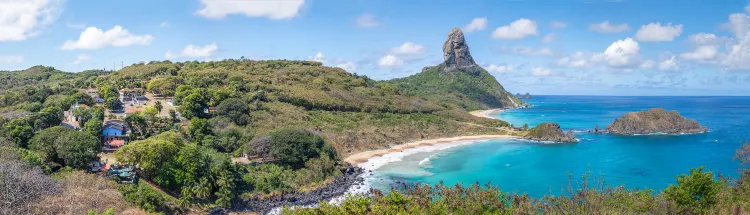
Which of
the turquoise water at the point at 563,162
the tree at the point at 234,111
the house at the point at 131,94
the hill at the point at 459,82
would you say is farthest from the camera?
the hill at the point at 459,82

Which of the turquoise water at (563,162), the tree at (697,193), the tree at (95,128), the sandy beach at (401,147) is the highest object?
the tree at (95,128)

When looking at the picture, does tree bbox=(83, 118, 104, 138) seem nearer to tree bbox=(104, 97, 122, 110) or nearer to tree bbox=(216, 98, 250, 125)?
tree bbox=(104, 97, 122, 110)

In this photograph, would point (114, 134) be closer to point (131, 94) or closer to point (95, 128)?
point (95, 128)

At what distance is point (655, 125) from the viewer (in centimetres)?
8812

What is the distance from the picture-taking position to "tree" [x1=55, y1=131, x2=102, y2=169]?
3331 cm

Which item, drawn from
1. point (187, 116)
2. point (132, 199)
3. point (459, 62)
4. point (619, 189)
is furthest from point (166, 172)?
point (459, 62)

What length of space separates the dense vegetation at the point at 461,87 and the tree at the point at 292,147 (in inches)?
3520

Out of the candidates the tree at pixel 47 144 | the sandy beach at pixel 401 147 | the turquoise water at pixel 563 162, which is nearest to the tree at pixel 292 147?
the turquoise water at pixel 563 162

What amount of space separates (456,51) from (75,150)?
16247cm

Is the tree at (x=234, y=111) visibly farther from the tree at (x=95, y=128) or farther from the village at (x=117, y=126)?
the tree at (x=95, y=128)

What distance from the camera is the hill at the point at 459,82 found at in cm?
15175

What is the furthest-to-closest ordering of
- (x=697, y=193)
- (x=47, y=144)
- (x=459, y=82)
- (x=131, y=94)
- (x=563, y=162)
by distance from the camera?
(x=459, y=82) → (x=131, y=94) → (x=563, y=162) → (x=47, y=144) → (x=697, y=193)

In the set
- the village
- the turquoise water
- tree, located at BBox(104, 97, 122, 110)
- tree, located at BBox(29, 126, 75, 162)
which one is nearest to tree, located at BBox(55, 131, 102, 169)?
tree, located at BBox(29, 126, 75, 162)

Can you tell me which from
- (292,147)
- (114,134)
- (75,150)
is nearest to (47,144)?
(75,150)
